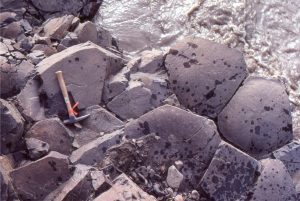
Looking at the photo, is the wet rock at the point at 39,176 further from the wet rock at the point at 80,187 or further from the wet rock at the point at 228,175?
the wet rock at the point at 228,175

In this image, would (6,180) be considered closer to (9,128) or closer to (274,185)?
(9,128)

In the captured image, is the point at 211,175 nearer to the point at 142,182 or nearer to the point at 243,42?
the point at 142,182

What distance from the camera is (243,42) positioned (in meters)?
4.97

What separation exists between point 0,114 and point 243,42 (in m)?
3.02

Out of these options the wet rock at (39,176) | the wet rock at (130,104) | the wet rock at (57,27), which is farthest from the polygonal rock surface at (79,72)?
the wet rock at (39,176)

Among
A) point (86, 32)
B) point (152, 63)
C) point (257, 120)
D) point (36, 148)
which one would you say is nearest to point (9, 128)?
point (36, 148)

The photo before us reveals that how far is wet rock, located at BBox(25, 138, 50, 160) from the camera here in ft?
10.2

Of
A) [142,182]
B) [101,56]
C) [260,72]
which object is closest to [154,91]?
[101,56]

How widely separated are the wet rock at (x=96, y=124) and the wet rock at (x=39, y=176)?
14.8 inches

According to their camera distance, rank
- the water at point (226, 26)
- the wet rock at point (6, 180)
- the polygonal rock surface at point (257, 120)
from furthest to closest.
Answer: the water at point (226, 26), the polygonal rock surface at point (257, 120), the wet rock at point (6, 180)

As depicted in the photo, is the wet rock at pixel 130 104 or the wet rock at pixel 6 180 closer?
the wet rock at pixel 6 180

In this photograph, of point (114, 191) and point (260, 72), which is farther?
point (260, 72)

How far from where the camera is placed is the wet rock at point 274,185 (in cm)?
334

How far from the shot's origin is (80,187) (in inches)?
119
